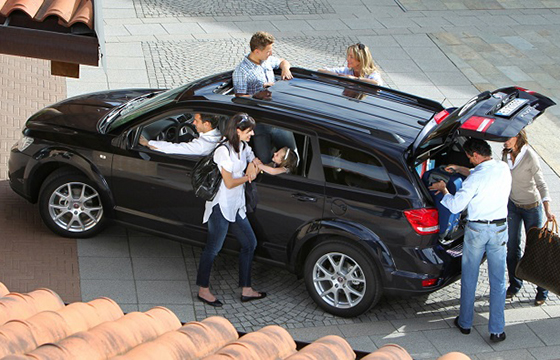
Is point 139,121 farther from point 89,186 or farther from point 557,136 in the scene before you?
point 557,136

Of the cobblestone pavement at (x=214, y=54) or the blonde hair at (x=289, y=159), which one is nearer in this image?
the blonde hair at (x=289, y=159)

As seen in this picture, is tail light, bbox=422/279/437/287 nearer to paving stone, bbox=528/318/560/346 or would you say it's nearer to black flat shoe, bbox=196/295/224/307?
paving stone, bbox=528/318/560/346

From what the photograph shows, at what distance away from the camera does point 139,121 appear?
8.45 m

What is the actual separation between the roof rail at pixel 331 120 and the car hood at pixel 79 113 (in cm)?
162

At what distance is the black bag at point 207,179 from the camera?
7746 millimetres

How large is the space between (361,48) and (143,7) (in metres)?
7.65

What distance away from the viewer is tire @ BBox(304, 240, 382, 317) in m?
7.75

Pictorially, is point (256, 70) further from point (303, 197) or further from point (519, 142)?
point (519, 142)

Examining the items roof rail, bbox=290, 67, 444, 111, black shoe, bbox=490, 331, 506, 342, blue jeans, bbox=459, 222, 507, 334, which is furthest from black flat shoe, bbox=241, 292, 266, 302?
roof rail, bbox=290, 67, 444, 111

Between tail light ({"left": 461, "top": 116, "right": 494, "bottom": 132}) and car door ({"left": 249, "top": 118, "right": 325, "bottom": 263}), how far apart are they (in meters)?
1.30

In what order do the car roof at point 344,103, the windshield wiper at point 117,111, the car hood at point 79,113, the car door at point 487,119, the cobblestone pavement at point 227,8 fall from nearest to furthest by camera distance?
1. the car door at point 487,119
2. the car roof at point 344,103
3. the windshield wiper at point 117,111
4. the car hood at point 79,113
5. the cobblestone pavement at point 227,8

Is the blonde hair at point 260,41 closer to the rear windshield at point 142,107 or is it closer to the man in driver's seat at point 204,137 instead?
the rear windshield at point 142,107

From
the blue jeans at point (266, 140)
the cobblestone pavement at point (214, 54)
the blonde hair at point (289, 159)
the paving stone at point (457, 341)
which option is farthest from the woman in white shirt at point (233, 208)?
the cobblestone pavement at point (214, 54)

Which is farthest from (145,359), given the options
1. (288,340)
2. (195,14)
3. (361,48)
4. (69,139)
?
(195,14)
